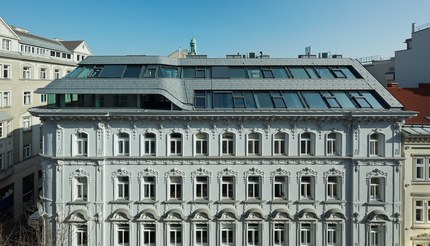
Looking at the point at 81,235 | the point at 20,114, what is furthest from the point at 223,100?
the point at 20,114

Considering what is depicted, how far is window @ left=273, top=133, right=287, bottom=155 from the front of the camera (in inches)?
1103

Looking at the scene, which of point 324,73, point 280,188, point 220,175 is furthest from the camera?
point 324,73

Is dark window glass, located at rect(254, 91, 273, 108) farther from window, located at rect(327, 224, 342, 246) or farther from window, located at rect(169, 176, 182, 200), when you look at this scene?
window, located at rect(327, 224, 342, 246)

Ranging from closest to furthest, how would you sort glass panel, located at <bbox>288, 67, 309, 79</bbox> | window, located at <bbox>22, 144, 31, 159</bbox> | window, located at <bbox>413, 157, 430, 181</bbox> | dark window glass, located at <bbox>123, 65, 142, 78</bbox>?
window, located at <bbox>413, 157, 430, 181</bbox> → dark window glass, located at <bbox>123, 65, 142, 78</bbox> → glass panel, located at <bbox>288, 67, 309, 79</bbox> → window, located at <bbox>22, 144, 31, 159</bbox>

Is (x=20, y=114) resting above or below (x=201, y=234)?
above

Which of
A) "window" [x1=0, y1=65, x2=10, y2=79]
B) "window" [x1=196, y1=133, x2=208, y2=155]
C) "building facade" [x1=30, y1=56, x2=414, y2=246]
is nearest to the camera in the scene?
"building facade" [x1=30, y1=56, x2=414, y2=246]

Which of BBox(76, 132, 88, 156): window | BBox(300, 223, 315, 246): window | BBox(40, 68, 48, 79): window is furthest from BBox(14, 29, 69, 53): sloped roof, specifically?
BBox(300, 223, 315, 246): window

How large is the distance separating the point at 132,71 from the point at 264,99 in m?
11.4

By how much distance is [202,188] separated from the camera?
92.2 ft

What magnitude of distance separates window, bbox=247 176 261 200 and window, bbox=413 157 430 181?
1239cm

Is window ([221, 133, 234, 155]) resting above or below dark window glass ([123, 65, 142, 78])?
below

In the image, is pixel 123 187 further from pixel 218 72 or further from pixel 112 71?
pixel 218 72

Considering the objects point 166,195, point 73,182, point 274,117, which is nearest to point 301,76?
point 274,117

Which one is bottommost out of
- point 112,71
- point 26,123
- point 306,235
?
point 306,235
